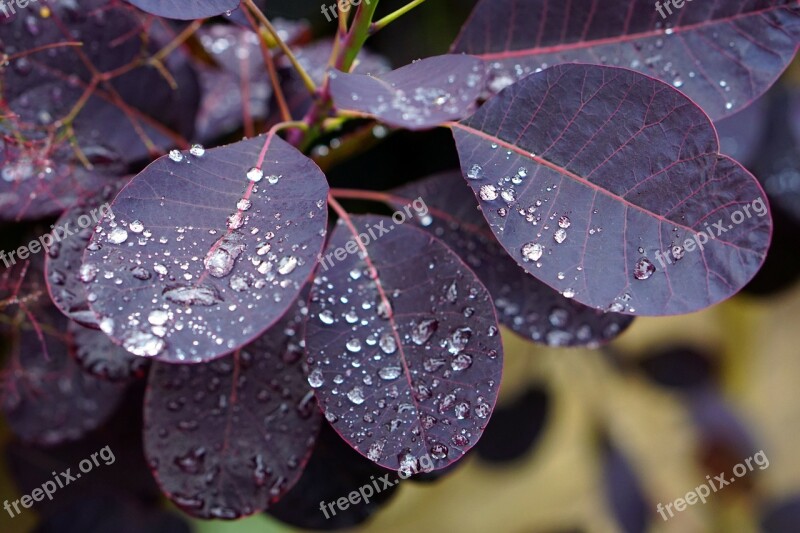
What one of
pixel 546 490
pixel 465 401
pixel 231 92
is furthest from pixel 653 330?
pixel 465 401

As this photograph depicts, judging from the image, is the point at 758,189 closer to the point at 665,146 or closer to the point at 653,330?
the point at 665,146

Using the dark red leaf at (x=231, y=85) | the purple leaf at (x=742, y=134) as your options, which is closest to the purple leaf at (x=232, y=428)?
the dark red leaf at (x=231, y=85)

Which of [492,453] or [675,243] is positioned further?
[492,453]

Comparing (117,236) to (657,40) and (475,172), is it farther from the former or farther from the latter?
(657,40)

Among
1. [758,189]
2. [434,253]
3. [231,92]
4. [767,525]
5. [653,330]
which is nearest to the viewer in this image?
[758,189]

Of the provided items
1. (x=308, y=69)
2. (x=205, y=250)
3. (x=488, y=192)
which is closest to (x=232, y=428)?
(x=205, y=250)


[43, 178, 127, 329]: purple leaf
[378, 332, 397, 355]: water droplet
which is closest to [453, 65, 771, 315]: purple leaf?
[378, 332, 397, 355]: water droplet
